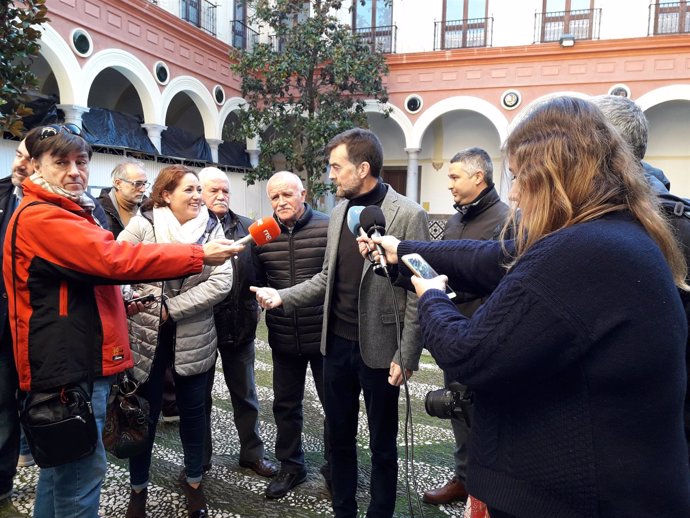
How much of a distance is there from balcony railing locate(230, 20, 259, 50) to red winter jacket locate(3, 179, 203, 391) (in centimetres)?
1539

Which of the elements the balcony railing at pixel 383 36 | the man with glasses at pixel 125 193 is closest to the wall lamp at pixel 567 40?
the balcony railing at pixel 383 36

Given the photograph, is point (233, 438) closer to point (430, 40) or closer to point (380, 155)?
point (380, 155)

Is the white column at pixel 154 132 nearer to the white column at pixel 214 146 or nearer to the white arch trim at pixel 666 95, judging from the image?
the white column at pixel 214 146

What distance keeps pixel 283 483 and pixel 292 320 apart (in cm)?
98

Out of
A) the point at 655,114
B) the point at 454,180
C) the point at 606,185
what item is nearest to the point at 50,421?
the point at 606,185

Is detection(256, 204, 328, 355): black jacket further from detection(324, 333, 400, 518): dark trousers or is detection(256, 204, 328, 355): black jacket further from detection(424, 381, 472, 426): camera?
detection(424, 381, 472, 426): camera

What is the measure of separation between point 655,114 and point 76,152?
17.8 metres

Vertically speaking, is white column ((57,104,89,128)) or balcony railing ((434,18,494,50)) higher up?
balcony railing ((434,18,494,50))

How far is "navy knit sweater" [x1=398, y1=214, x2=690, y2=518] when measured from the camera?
1.09 meters

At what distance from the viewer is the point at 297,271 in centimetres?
318

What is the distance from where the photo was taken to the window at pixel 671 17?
46.0 ft

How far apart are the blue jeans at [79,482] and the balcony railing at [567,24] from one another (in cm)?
1619

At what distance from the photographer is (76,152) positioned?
6.74ft

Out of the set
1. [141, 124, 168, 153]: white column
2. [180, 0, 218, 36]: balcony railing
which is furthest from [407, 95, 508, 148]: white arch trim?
[141, 124, 168, 153]: white column
